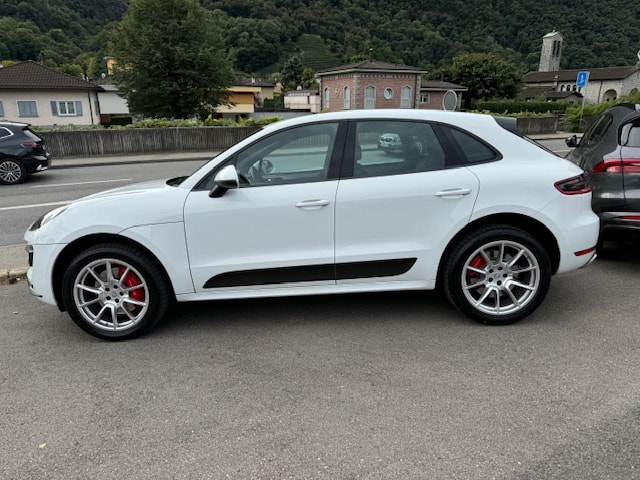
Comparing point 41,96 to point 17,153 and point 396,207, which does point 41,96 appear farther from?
point 396,207

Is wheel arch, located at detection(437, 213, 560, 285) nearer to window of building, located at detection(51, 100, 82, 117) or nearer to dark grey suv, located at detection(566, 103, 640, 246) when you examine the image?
dark grey suv, located at detection(566, 103, 640, 246)

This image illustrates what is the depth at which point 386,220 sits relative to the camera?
356cm

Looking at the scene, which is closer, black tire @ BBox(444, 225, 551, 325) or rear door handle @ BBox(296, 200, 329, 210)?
rear door handle @ BBox(296, 200, 329, 210)

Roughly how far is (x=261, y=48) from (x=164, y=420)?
12990 cm

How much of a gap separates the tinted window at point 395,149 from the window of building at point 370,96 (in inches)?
1878

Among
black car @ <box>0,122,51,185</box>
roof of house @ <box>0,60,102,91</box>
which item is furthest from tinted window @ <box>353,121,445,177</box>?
roof of house @ <box>0,60,102,91</box>

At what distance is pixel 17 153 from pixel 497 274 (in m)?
12.9

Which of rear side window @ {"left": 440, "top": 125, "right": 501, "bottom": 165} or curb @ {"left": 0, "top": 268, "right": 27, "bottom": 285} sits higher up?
rear side window @ {"left": 440, "top": 125, "right": 501, "bottom": 165}

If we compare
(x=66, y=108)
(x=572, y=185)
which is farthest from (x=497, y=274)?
(x=66, y=108)

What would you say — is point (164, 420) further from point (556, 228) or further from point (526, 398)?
point (556, 228)

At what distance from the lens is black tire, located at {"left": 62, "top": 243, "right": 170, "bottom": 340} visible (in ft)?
11.5

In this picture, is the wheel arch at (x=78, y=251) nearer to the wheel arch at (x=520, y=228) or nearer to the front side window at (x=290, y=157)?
the front side window at (x=290, y=157)

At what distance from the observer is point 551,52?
108m

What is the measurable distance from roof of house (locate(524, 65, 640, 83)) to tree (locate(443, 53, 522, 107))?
40193 millimetres
